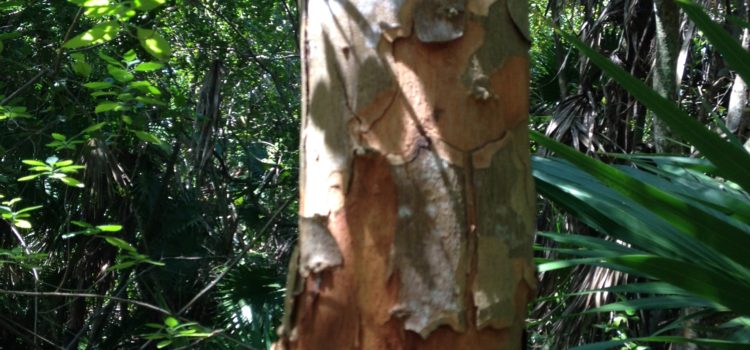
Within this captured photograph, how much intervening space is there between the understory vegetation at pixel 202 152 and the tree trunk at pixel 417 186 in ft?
2.32

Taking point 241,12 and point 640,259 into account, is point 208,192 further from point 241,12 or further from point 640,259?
point 640,259

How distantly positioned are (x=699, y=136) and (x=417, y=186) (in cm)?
55

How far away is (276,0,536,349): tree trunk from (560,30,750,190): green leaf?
33cm

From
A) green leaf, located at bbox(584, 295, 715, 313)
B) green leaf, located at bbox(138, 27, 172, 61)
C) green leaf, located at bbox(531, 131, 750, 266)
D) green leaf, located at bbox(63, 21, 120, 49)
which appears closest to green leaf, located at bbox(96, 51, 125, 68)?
green leaf, located at bbox(63, 21, 120, 49)

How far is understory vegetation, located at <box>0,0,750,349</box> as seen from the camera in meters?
3.14

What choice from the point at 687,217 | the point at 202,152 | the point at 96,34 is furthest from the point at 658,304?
the point at 202,152

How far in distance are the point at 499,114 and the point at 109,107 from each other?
197 cm

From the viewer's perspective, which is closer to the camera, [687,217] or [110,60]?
[687,217]

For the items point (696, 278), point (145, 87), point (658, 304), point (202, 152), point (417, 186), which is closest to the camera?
point (417, 186)

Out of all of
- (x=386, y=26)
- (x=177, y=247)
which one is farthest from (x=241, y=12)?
(x=386, y=26)

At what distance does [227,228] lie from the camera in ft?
21.3

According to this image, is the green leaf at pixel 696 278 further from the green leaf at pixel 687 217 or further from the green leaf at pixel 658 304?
the green leaf at pixel 658 304

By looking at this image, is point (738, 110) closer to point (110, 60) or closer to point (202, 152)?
point (110, 60)

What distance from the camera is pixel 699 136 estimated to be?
132 cm
